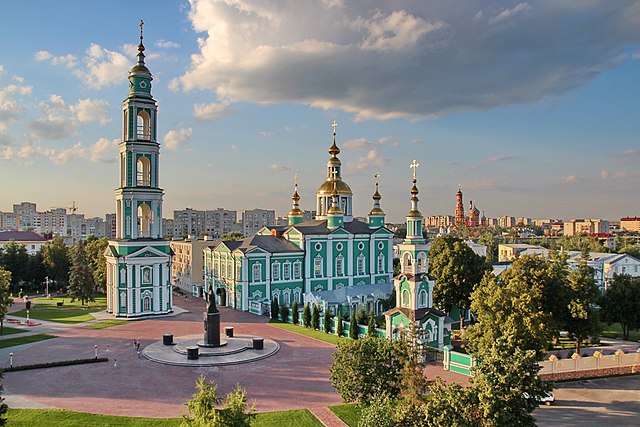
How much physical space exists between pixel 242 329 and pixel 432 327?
12774mm

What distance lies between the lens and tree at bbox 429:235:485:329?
32.2m

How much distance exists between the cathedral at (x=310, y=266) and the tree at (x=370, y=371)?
21.0 m

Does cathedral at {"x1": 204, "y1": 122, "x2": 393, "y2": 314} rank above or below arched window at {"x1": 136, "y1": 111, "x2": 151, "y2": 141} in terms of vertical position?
below

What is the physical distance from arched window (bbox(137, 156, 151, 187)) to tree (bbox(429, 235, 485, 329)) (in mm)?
22288

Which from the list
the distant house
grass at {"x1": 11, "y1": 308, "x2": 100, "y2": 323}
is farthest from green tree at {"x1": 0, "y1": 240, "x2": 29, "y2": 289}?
the distant house

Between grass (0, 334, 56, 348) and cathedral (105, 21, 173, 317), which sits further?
cathedral (105, 21, 173, 317)

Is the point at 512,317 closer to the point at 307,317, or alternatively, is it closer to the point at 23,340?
the point at 307,317

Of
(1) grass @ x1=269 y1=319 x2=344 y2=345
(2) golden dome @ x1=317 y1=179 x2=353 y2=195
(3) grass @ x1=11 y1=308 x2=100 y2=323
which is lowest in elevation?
(1) grass @ x1=269 y1=319 x2=344 y2=345

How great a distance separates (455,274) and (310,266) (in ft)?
48.0

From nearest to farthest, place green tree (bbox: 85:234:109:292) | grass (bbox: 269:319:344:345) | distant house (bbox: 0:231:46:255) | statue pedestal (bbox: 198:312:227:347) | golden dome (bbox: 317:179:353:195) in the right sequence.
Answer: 1. statue pedestal (bbox: 198:312:227:347)
2. grass (bbox: 269:319:344:345)
3. green tree (bbox: 85:234:109:292)
4. golden dome (bbox: 317:179:353:195)
5. distant house (bbox: 0:231:46:255)

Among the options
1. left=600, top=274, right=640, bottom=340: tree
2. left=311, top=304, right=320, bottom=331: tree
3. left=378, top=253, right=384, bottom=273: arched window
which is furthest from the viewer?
left=378, top=253, right=384, bottom=273: arched window

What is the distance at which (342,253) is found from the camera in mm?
44906

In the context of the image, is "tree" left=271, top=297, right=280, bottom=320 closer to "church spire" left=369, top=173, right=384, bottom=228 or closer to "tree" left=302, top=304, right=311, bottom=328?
"tree" left=302, top=304, right=311, bottom=328

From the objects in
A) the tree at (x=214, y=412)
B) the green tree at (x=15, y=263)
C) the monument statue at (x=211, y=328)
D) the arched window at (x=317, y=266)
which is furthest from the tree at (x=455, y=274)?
the green tree at (x=15, y=263)
